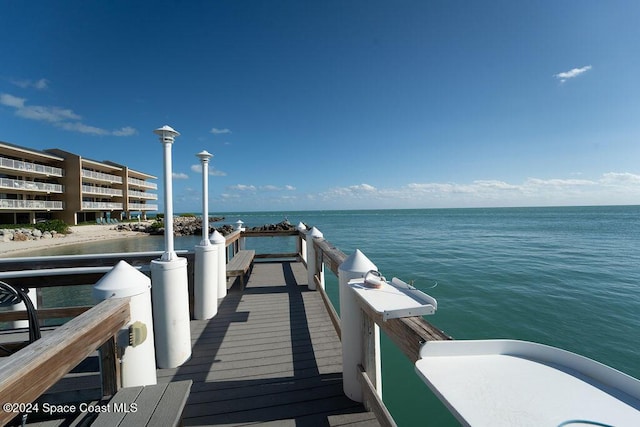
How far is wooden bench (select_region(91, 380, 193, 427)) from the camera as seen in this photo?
1.55 meters

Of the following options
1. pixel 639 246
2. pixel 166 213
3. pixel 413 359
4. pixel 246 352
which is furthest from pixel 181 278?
pixel 639 246

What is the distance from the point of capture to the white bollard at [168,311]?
2.93 meters

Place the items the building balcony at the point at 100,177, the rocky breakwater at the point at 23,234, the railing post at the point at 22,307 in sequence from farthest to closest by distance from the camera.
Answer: the building balcony at the point at 100,177
the rocky breakwater at the point at 23,234
the railing post at the point at 22,307

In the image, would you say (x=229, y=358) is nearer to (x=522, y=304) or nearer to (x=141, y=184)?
(x=522, y=304)

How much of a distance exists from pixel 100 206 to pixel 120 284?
40836 mm

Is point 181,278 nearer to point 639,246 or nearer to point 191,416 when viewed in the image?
A: point 191,416

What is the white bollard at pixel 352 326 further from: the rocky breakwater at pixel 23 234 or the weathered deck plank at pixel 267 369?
the rocky breakwater at pixel 23 234

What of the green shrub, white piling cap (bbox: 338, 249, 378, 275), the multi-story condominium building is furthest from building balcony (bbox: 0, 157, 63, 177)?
white piling cap (bbox: 338, 249, 378, 275)

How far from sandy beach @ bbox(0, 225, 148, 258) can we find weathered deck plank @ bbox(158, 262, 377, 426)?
2311cm

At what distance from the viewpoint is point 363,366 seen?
227 centimetres

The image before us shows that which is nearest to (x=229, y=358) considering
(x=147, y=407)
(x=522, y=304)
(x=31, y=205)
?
(x=147, y=407)

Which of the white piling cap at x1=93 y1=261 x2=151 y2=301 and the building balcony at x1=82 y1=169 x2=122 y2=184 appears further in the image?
the building balcony at x1=82 y1=169 x2=122 y2=184

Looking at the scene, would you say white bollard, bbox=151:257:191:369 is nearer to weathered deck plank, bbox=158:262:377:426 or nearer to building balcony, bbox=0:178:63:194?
weathered deck plank, bbox=158:262:377:426

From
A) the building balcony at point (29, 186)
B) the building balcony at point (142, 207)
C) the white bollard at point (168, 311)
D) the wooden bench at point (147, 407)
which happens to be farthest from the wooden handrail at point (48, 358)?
the building balcony at point (142, 207)
